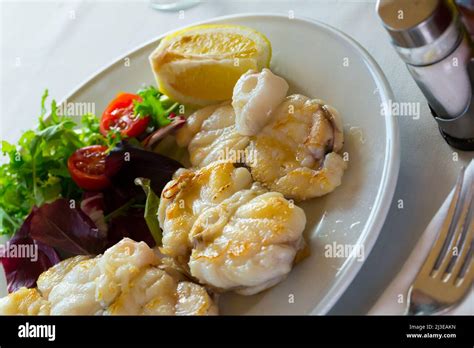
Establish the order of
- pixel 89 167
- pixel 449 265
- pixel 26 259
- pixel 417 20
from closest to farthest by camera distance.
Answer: pixel 449 265, pixel 417 20, pixel 26 259, pixel 89 167

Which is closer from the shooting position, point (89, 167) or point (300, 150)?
point (300, 150)

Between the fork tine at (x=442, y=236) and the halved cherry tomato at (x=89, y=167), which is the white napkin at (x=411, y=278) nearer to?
the fork tine at (x=442, y=236)

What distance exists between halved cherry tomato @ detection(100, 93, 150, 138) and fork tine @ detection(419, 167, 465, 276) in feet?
4.10

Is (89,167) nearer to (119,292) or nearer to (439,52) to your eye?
(119,292)

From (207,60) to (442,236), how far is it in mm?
1131

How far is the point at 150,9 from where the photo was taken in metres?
3.43

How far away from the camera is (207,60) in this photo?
2.41m

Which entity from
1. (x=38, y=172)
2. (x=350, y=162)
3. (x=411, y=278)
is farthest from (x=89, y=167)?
(x=411, y=278)

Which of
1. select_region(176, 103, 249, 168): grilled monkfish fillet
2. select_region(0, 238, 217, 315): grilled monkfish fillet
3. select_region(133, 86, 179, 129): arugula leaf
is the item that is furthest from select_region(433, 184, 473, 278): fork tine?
select_region(133, 86, 179, 129): arugula leaf
